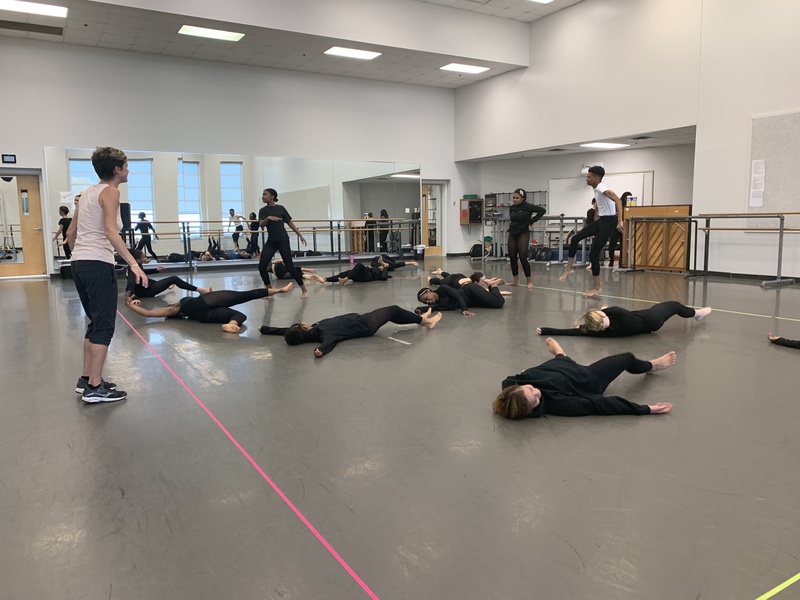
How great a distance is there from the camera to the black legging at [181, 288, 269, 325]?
20.1 feet

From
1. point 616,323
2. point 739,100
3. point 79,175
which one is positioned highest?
point 739,100

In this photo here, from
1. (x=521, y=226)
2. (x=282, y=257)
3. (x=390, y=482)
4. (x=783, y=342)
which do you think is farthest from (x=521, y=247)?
(x=390, y=482)

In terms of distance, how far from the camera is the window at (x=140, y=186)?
13258 mm

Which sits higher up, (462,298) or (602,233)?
(602,233)

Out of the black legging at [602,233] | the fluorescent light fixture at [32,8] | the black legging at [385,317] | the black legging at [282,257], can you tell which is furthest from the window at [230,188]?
the black legging at [385,317]

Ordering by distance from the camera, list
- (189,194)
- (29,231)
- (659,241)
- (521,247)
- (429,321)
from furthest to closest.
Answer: (189,194) → (29,231) → (659,241) → (521,247) → (429,321)

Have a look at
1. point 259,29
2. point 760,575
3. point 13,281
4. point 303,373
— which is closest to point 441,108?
point 259,29

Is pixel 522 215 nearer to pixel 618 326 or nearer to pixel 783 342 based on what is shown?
pixel 618 326

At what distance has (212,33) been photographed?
11852 millimetres

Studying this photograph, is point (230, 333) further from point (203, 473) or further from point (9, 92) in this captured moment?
point (9, 92)

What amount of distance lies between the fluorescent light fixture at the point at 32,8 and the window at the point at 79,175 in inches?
123

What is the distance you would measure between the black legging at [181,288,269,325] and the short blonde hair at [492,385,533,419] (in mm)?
3661

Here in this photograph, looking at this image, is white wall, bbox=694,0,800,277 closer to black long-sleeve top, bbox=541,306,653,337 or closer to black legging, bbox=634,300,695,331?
black legging, bbox=634,300,695,331

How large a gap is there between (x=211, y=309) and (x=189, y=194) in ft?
28.7
